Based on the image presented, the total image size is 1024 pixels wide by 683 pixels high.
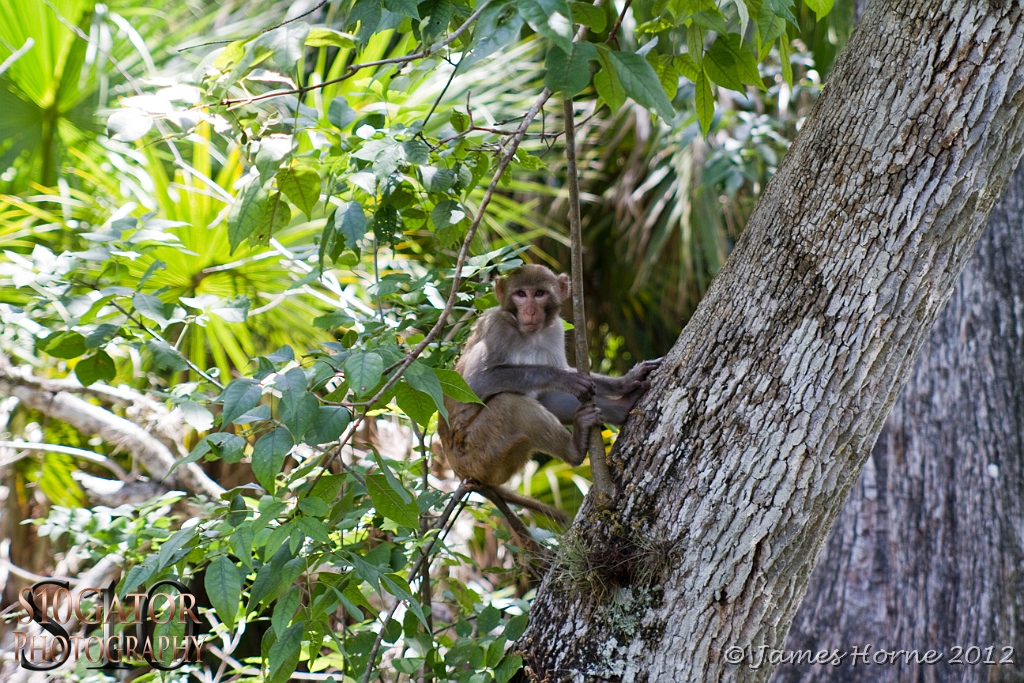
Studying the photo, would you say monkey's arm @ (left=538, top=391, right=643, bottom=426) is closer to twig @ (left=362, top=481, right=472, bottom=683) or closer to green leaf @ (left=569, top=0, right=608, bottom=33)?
twig @ (left=362, top=481, right=472, bottom=683)

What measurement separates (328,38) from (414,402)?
970 mm

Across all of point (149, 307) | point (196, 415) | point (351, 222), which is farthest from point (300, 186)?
point (196, 415)

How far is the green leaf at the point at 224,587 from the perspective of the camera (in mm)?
1666

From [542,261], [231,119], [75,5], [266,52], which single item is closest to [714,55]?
[266,52]

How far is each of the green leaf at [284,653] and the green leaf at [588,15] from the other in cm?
152

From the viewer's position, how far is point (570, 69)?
4.65 feet

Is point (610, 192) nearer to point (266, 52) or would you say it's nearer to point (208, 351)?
A: point (208, 351)

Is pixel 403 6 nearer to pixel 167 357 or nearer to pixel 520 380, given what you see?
pixel 167 357

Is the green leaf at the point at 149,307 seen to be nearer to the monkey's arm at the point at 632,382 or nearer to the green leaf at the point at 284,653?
the green leaf at the point at 284,653

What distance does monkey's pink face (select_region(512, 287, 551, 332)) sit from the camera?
3189 millimetres

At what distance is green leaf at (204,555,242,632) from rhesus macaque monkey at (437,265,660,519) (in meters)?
1.22

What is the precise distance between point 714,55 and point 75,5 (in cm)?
333

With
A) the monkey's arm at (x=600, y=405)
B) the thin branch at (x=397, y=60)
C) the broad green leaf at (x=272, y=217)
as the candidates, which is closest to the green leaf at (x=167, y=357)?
the broad green leaf at (x=272, y=217)
